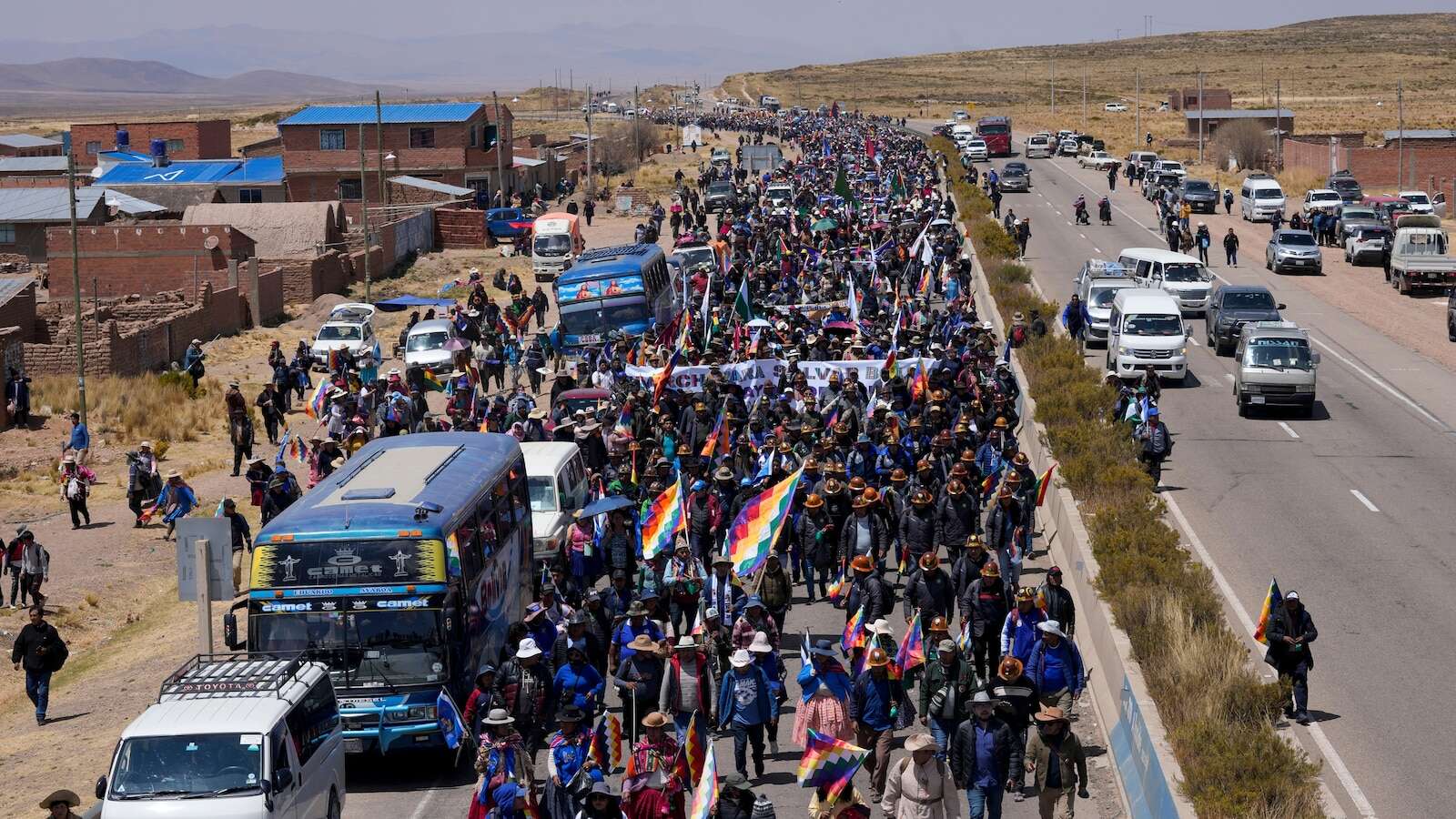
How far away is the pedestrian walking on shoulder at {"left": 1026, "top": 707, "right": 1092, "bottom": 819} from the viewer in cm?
1245

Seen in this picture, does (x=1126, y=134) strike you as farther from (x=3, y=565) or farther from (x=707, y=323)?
(x=3, y=565)

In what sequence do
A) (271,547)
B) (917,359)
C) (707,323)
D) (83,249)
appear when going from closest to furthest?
(271,547), (917,359), (707,323), (83,249)

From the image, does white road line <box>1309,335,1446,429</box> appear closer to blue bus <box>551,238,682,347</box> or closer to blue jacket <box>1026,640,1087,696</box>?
blue bus <box>551,238,682,347</box>

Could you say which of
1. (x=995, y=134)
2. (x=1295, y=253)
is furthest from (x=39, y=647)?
(x=995, y=134)

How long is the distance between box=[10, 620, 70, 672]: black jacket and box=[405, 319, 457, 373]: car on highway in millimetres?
20929

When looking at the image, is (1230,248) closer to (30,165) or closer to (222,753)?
(222,753)

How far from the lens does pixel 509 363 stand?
3966cm

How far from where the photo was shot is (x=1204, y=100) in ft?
461

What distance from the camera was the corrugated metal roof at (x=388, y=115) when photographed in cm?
8138

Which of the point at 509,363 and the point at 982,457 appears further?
the point at 509,363

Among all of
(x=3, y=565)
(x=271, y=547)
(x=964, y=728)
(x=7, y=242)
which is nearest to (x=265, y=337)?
(x=7, y=242)

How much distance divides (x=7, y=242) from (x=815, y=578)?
5209 cm

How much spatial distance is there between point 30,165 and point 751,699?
83429 mm

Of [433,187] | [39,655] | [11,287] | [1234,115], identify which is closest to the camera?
[39,655]
